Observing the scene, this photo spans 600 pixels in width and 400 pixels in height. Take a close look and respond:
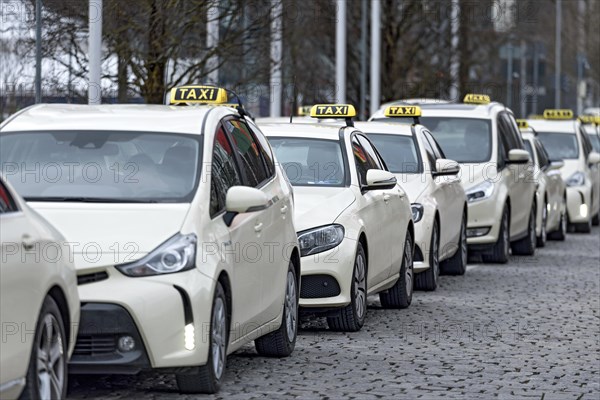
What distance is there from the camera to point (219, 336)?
348 inches

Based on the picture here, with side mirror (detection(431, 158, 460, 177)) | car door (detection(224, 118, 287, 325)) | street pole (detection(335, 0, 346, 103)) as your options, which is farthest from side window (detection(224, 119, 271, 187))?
street pole (detection(335, 0, 346, 103))

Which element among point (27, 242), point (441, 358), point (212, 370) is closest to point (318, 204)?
point (441, 358)

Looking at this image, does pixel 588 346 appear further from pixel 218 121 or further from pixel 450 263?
pixel 450 263

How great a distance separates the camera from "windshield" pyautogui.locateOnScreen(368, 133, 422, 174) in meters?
16.3

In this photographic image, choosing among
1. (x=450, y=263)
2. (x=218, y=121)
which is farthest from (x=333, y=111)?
(x=218, y=121)

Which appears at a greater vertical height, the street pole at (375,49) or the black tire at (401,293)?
the street pole at (375,49)

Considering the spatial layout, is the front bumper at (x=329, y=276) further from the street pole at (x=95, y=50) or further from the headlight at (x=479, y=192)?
the headlight at (x=479, y=192)

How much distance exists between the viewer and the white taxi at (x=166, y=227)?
828 centimetres

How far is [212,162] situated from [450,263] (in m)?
8.61

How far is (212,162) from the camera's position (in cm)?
934

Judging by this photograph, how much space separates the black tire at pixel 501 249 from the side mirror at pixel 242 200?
10631 millimetres

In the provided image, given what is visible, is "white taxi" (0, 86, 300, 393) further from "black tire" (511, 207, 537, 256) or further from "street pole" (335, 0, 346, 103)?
"street pole" (335, 0, 346, 103)

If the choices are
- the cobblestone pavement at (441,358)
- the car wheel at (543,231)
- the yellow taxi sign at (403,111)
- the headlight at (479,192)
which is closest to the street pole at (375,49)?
the car wheel at (543,231)

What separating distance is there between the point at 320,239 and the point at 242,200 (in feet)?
9.31
